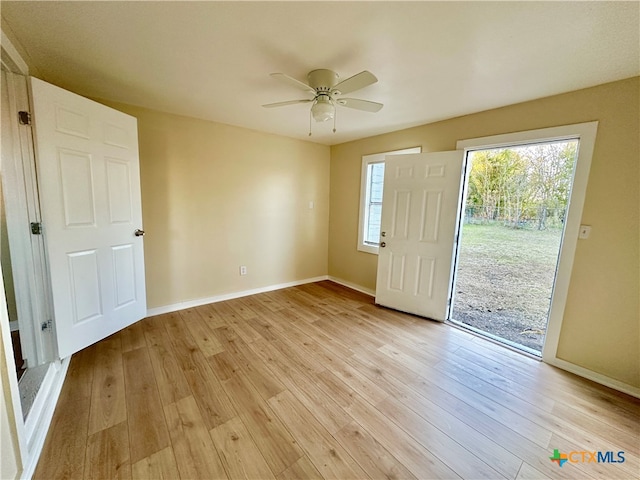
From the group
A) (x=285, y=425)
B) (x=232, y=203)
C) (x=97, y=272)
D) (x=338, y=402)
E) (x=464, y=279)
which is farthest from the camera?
(x=464, y=279)

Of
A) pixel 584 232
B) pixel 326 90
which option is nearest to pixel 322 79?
pixel 326 90

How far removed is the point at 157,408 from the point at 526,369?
2.86 metres

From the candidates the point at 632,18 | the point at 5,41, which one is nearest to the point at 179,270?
the point at 5,41

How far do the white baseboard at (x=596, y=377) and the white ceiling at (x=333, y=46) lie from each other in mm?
2243

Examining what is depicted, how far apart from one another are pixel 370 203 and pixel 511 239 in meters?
2.15

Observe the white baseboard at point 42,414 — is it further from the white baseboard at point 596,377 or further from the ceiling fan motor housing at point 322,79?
the white baseboard at point 596,377

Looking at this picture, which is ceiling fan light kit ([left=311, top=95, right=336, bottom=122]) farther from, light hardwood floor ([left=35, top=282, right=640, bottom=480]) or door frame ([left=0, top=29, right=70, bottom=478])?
light hardwood floor ([left=35, top=282, right=640, bottom=480])

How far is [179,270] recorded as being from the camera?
309 centimetres

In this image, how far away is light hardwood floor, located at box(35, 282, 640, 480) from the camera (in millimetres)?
1318

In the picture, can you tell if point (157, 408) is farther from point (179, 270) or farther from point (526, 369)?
point (526, 369)

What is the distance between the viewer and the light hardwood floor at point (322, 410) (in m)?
1.32

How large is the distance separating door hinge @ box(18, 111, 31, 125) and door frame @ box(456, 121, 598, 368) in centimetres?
375

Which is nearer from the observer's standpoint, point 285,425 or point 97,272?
point 285,425

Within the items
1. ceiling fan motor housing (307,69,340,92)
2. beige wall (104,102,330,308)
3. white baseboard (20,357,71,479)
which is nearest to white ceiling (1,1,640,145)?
ceiling fan motor housing (307,69,340,92)
